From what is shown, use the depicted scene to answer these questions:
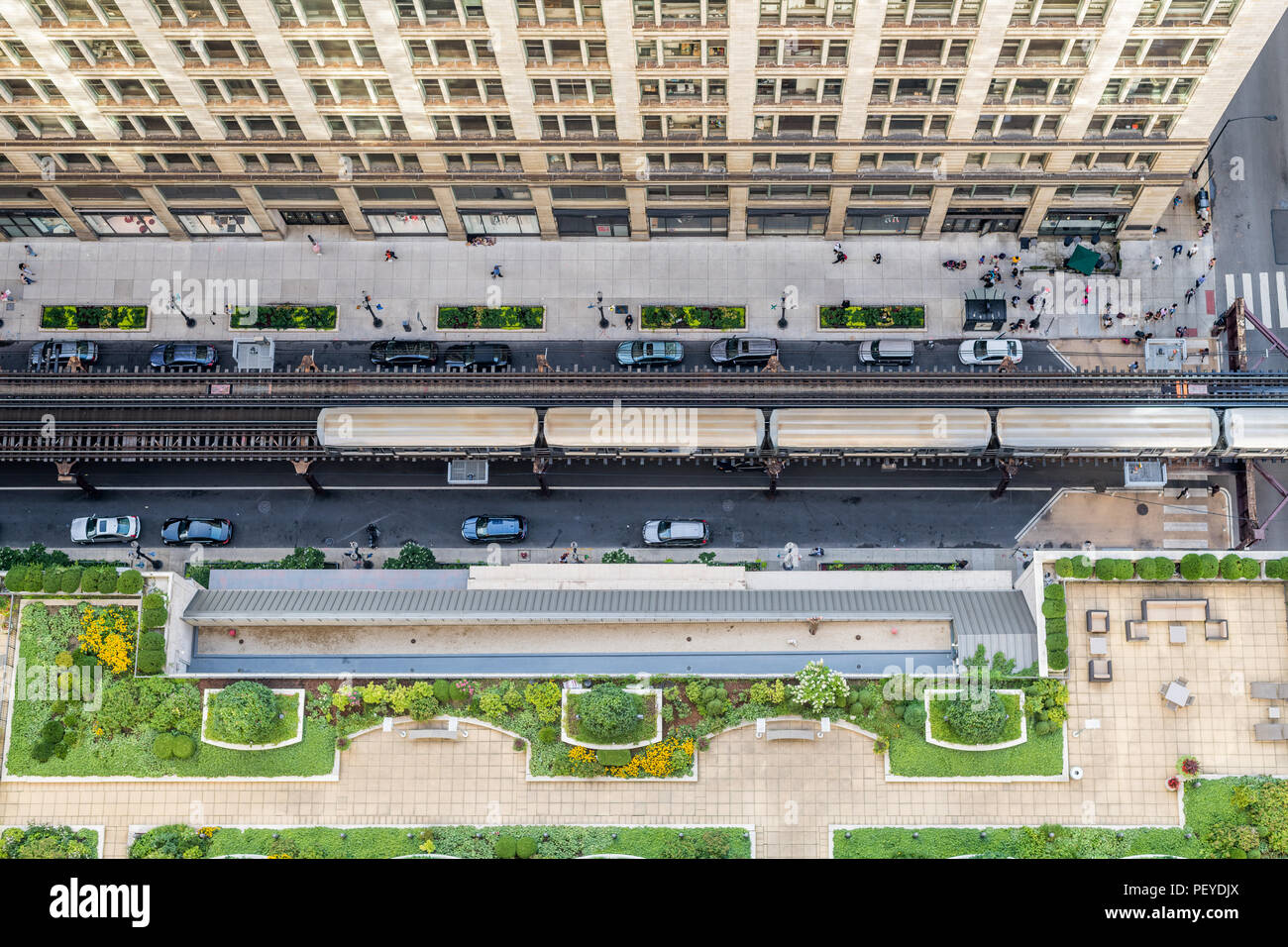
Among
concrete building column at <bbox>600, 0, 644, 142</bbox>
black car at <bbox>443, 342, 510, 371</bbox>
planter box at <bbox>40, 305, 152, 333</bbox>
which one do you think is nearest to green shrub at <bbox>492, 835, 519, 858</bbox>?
black car at <bbox>443, 342, 510, 371</bbox>

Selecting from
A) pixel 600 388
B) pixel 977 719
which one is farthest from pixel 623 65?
pixel 977 719

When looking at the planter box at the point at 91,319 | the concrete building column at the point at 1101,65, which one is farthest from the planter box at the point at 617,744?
the concrete building column at the point at 1101,65

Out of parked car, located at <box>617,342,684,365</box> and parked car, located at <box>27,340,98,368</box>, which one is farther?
parked car, located at <box>27,340,98,368</box>

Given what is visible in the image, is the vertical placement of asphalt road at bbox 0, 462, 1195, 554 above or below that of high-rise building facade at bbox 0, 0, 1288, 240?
below

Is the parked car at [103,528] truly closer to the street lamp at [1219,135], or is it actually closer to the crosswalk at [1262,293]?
the crosswalk at [1262,293]

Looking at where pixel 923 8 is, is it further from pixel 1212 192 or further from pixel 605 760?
pixel 605 760

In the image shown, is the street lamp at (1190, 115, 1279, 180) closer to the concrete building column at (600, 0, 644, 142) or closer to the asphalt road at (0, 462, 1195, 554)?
the asphalt road at (0, 462, 1195, 554)

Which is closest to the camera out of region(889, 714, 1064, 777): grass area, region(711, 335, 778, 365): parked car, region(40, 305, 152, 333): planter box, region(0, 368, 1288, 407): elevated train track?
region(889, 714, 1064, 777): grass area

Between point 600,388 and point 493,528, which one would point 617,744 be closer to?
point 493,528
